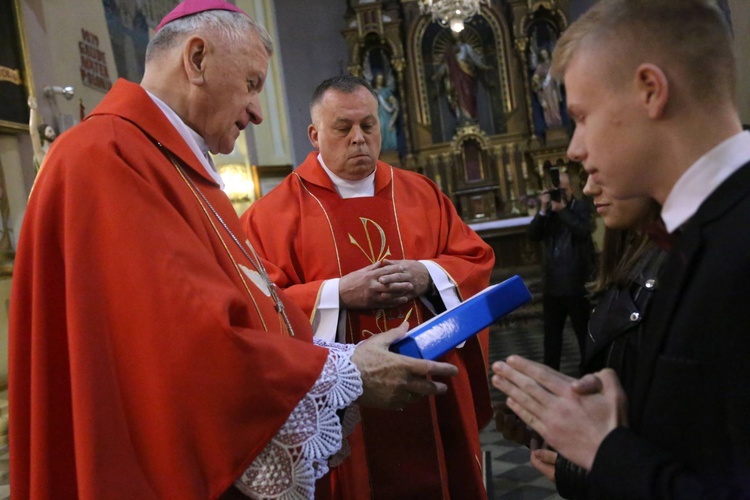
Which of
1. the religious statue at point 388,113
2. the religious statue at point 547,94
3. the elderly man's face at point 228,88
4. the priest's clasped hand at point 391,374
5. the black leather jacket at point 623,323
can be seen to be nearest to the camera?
the black leather jacket at point 623,323

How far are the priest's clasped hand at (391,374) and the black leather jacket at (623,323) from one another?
1.16ft

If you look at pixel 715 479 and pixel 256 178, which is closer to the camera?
pixel 715 479

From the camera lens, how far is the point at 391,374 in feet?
5.78

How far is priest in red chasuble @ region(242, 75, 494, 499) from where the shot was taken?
2.66 meters

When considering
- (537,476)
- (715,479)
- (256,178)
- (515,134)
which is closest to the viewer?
(715,479)

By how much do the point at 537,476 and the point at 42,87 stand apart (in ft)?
15.6

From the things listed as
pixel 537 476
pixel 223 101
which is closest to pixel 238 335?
pixel 223 101

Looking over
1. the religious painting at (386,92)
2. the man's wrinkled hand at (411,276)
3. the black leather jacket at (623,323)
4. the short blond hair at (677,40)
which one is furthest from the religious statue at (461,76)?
the short blond hair at (677,40)

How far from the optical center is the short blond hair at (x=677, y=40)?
1.07 meters

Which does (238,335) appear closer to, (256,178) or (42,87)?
(42,87)

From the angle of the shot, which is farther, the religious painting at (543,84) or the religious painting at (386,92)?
the religious painting at (386,92)

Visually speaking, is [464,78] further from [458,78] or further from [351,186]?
[351,186]

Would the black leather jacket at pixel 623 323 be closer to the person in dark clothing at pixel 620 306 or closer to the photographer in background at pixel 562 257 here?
the person in dark clothing at pixel 620 306

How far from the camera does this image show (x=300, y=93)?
13688mm
